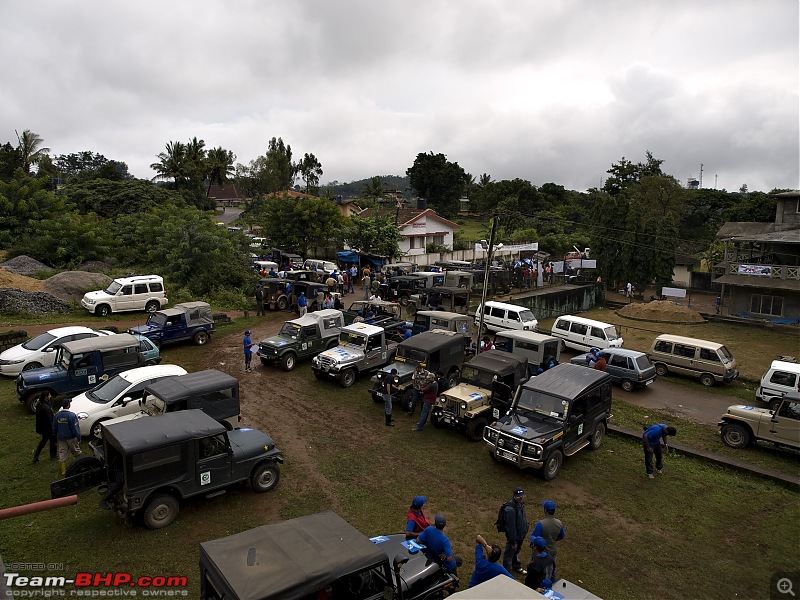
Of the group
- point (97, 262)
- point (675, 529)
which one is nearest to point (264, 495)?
point (675, 529)

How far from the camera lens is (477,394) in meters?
13.8

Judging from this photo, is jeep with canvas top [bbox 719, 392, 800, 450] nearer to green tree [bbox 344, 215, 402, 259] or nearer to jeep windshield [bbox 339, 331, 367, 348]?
jeep windshield [bbox 339, 331, 367, 348]

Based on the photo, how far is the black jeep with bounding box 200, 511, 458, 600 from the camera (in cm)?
541

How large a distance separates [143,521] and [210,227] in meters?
25.8

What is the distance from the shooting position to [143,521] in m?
8.91

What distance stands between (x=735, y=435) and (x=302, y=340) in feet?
45.2

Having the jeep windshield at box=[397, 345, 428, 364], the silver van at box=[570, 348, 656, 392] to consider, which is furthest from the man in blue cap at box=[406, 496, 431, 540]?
the silver van at box=[570, 348, 656, 392]

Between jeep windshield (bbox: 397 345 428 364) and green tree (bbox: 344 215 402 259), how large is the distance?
2406 cm

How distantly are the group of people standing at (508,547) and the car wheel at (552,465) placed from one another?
10.2 feet

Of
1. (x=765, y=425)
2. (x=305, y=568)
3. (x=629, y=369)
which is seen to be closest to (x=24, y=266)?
(x=305, y=568)

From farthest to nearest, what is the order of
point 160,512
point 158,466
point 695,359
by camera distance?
point 695,359
point 160,512
point 158,466

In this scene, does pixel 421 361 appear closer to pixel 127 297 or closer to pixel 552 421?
pixel 552 421

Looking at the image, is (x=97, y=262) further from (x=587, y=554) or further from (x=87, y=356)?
(x=587, y=554)

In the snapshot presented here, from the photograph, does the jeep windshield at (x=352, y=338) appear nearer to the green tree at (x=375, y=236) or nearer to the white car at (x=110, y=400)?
the white car at (x=110, y=400)
